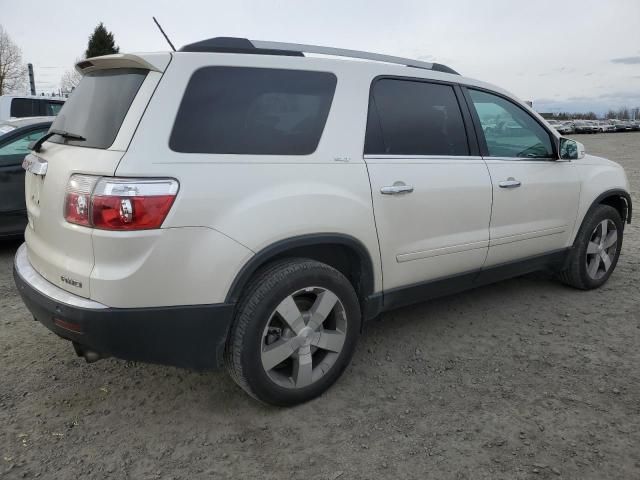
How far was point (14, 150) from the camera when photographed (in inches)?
225

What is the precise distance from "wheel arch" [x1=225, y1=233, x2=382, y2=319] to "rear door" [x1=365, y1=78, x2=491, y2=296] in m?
0.13

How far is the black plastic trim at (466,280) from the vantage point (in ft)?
10.8

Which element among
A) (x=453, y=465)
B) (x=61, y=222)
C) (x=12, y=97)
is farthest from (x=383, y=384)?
(x=12, y=97)

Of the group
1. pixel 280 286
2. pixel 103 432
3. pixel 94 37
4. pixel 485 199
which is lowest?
pixel 103 432

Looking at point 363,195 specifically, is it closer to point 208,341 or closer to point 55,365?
point 208,341

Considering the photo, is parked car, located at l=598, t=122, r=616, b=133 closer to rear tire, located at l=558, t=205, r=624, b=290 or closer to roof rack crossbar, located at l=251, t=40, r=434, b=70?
rear tire, located at l=558, t=205, r=624, b=290

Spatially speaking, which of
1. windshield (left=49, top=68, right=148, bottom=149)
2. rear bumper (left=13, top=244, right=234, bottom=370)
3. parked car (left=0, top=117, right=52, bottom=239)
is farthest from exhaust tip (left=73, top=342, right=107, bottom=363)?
parked car (left=0, top=117, right=52, bottom=239)

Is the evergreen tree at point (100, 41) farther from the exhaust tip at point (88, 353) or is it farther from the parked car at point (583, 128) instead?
the exhaust tip at point (88, 353)

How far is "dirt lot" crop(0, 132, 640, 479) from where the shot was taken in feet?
7.93

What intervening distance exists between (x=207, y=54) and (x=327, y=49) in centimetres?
81

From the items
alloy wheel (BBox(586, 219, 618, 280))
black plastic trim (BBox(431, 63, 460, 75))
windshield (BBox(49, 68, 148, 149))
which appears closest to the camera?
windshield (BBox(49, 68, 148, 149))

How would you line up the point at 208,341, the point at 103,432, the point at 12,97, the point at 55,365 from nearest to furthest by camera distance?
the point at 208,341 < the point at 103,432 < the point at 55,365 < the point at 12,97

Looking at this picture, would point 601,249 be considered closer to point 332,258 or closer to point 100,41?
point 332,258

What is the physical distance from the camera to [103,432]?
8.73ft
